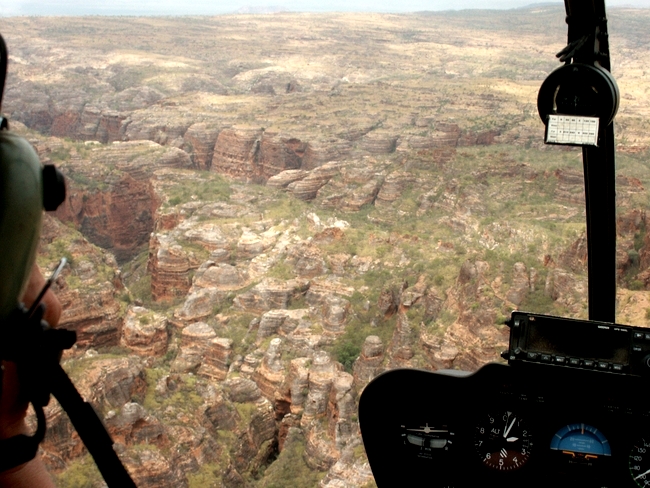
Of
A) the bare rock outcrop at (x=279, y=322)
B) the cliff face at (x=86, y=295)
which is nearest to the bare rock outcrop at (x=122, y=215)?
the cliff face at (x=86, y=295)

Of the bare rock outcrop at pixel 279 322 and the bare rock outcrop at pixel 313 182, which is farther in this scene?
the bare rock outcrop at pixel 313 182

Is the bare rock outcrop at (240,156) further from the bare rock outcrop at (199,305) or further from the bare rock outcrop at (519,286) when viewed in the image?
the bare rock outcrop at (519,286)

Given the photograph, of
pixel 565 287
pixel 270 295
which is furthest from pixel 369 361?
pixel 270 295

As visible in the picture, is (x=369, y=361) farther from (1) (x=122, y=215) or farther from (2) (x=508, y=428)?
(1) (x=122, y=215)

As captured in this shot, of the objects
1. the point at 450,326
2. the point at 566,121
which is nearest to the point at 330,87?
the point at 450,326

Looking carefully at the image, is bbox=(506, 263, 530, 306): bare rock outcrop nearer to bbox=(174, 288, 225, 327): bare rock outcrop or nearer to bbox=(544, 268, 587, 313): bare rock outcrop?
bbox=(544, 268, 587, 313): bare rock outcrop

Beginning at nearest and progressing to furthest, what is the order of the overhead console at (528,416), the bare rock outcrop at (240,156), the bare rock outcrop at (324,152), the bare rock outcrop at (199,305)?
the overhead console at (528,416) → the bare rock outcrop at (199,305) → the bare rock outcrop at (324,152) → the bare rock outcrop at (240,156)

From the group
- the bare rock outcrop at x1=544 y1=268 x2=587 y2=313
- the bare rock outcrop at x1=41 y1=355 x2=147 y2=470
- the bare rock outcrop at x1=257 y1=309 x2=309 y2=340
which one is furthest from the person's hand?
the bare rock outcrop at x1=257 y1=309 x2=309 y2=340
